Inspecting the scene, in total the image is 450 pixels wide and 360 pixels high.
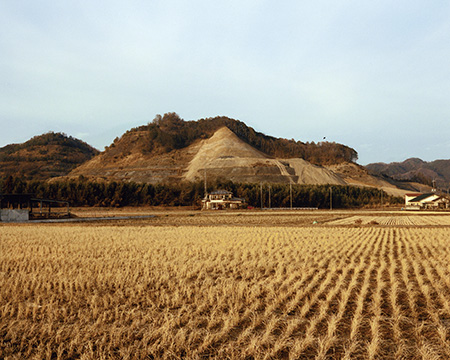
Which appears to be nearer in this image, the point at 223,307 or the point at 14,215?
the point at 223,307

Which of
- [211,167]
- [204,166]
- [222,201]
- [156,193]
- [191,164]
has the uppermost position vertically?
[191,164]

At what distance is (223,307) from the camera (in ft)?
27.1

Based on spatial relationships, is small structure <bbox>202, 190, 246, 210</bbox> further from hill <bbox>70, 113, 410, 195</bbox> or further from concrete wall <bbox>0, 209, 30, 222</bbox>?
concrete wall <bbox>0, 209, 30, 222</bbox>

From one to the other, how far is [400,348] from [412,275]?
273 inches

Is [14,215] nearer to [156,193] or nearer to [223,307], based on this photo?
[223,307]

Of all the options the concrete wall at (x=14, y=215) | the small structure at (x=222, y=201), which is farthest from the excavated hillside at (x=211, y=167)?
the concrete wall at (x=14, y=215)

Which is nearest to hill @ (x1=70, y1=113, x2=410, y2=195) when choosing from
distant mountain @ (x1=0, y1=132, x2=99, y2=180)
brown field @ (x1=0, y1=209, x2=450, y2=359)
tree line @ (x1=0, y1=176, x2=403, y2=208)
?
distant mountain @ (x1=0, y1=132, x2=99, y2=180)

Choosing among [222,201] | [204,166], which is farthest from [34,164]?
[222,201]

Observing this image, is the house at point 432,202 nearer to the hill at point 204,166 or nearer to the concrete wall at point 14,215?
the hill at point 204,166

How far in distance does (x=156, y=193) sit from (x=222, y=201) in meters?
16.3

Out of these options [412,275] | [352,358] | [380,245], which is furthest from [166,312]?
[380,245]

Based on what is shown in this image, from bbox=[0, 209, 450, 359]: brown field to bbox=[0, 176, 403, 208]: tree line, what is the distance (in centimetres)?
7060

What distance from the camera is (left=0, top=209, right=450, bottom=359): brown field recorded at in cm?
593

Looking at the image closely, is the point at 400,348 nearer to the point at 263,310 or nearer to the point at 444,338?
the point at 444,338
